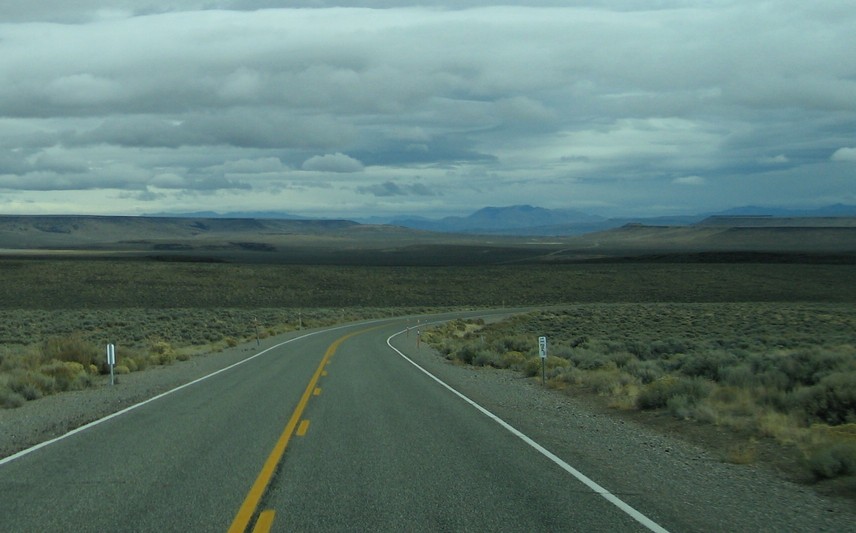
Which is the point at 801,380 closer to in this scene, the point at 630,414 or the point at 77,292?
the point at 630,414

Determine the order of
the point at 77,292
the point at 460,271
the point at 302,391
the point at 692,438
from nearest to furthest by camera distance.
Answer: the point at 692,438 → the point at 302,391 → the point at 77,292 → the point at 460,271

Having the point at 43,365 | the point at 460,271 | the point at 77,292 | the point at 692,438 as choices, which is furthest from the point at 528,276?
the point at 692,438

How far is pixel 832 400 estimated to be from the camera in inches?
467

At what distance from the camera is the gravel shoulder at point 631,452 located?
6.85 m

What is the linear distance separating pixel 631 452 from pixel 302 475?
13.5 feet

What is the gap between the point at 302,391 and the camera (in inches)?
629

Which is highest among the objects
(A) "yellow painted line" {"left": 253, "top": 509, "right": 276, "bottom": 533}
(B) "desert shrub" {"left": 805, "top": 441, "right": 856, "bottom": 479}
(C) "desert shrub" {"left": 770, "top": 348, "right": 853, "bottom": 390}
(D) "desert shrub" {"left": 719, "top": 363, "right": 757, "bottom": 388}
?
(A) "yellow painted line" {"left": 253, "top": 509, "right": 276, "bottom": 533}

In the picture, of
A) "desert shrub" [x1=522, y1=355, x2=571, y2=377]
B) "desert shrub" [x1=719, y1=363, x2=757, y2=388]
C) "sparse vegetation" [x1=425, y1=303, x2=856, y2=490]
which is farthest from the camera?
"desert shrub" [x1=522, y1=355, x2=571, y2=377]

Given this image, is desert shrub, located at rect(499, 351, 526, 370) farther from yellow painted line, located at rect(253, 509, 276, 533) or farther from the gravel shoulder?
yellow painted line, located at rect(253, 509, 276, 533)

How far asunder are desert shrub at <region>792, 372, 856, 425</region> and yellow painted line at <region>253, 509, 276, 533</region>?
8.64 meters

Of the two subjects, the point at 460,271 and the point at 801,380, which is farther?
the point at 460,271

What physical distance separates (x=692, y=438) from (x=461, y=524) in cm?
567

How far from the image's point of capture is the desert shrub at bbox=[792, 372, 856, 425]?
11.6 metres

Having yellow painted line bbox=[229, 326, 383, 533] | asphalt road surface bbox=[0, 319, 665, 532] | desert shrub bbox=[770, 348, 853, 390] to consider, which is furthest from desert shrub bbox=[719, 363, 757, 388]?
yellow painted line bbox=[229, 326, 383, 533]
